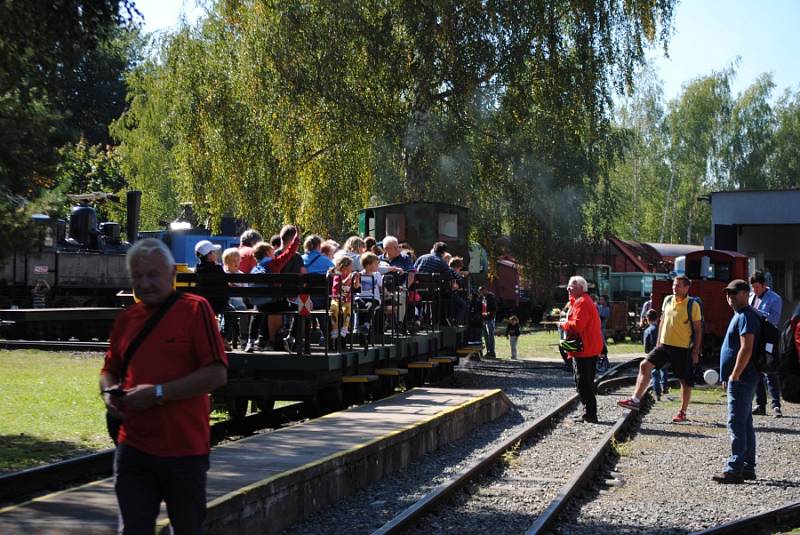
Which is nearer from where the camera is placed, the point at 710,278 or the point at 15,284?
the point at 710,278

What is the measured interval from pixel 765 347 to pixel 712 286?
1626 centimetres

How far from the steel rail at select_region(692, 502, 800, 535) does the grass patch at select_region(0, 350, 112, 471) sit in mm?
6477

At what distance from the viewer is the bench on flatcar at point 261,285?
12.2m

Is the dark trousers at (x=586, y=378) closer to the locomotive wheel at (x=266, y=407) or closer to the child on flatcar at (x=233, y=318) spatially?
the locomotive wheel at (x=266, y=407)

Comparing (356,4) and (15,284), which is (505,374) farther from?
(15,284)

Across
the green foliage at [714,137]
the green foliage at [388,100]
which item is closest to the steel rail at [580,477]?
the green foliage at [388,100]

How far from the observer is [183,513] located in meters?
5.04

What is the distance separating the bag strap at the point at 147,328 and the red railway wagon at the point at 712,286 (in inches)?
856

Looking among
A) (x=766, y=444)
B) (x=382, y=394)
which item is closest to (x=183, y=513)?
(x=766, y=444)

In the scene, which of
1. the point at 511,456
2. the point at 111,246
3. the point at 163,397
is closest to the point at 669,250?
the point at 111,246

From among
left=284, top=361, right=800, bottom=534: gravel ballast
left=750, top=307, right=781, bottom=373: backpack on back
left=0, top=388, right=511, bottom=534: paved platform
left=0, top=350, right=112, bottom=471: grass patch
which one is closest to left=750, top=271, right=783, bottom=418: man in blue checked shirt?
left=284, top=361, right=800, bottom=534: gravel ballast

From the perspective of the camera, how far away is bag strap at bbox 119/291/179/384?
16.3 feet

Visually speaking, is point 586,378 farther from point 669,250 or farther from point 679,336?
point 669,250

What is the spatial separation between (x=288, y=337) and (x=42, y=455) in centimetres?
308
